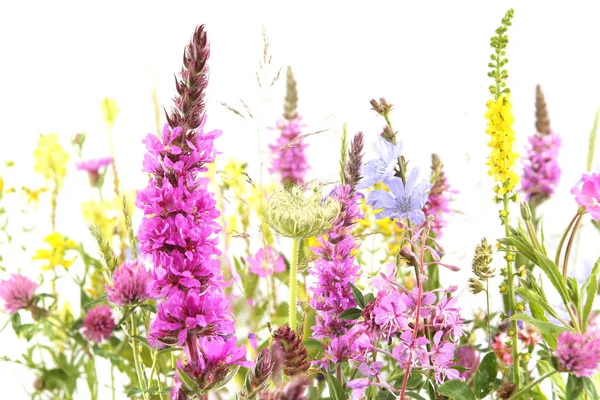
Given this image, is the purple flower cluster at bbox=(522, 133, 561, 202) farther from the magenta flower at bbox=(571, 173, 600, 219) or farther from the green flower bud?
the green flower bud

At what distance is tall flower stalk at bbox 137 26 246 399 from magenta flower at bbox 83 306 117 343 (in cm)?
41

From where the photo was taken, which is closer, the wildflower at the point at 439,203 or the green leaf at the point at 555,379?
the green leaf at the point at 555,379

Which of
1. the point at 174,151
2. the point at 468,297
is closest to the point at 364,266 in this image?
the point at 468,297

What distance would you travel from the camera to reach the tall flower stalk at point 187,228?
0.56 m

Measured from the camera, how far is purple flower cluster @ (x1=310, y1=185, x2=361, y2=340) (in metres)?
0.68

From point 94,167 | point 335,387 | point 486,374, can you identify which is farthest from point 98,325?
point 486,374

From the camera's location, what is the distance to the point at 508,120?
2.36 ft

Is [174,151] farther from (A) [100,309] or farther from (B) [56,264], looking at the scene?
(B) [56,264]

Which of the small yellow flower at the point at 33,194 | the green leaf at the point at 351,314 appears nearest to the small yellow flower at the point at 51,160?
the small yellow flower at the point at 33,194

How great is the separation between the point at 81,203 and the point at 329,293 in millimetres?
614

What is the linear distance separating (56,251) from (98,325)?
197 millimetres

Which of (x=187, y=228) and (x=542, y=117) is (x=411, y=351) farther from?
(x=542, y=117)

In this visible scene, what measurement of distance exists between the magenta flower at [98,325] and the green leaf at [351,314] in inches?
17.3

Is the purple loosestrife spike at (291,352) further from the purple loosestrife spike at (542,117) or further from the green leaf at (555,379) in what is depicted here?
the purple loosestrife spike at (542,117)
